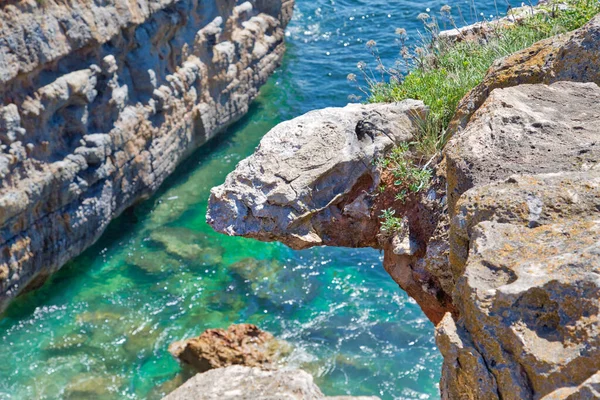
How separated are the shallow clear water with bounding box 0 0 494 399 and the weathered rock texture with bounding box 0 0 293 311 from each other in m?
0.54

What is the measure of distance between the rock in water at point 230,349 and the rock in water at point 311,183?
4.91 meters

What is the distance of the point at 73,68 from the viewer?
38.2 feet

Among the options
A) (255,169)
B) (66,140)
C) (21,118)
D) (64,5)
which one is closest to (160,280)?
(66,140)

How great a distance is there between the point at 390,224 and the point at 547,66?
1.82 meters

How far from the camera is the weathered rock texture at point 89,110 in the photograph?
1069 cm

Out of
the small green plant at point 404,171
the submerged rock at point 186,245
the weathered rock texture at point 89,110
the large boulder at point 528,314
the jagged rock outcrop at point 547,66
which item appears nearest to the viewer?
the large boulder at point 528,314

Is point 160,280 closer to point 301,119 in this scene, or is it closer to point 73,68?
point 73,68

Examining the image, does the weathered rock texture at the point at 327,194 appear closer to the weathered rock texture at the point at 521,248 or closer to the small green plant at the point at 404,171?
the small green plant at the point at 404,171

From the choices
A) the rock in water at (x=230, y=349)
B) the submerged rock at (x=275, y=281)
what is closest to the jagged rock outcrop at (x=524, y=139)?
the rock in water at (x=230, y=349)

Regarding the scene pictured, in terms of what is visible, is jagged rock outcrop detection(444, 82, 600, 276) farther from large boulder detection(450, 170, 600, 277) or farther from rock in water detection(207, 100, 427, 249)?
rock in water detection(207, 100, 427, 249)

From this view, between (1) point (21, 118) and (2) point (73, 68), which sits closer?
(1) point (21, 118)

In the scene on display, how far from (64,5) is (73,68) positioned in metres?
1.03

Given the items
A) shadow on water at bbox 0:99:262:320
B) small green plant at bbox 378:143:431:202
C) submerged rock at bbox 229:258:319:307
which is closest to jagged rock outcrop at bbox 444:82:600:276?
small green plant at bbox 378:143:431:202

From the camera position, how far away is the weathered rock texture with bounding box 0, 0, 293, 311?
1069 cm
